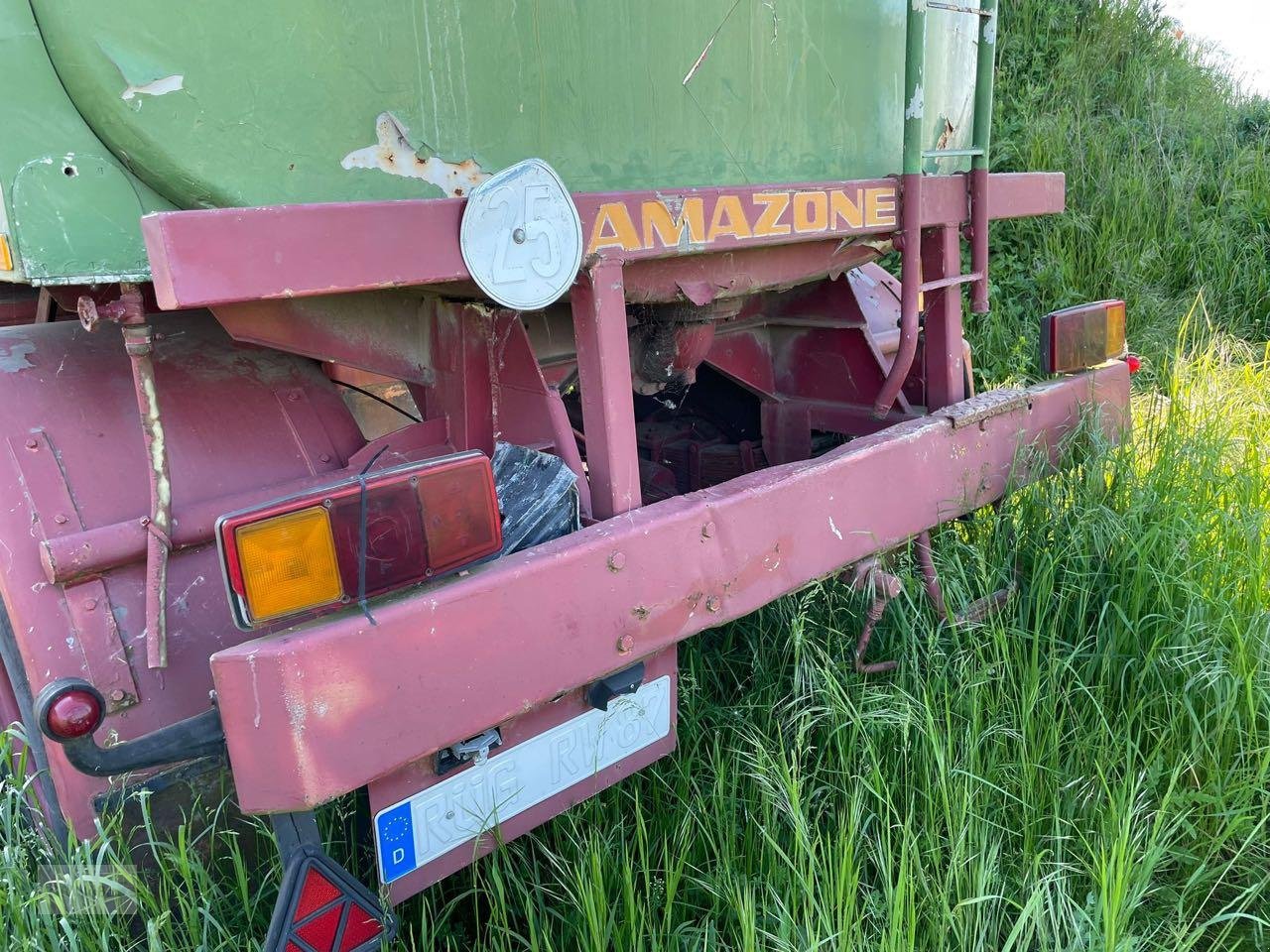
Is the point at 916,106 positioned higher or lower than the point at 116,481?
higher

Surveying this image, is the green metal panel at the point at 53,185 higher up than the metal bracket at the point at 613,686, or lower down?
higher up

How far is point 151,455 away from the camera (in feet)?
4.97

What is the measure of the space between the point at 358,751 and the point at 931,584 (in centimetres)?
149

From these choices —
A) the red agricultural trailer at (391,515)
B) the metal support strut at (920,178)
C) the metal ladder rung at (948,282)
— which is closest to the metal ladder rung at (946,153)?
the metal support strut at (920,178)

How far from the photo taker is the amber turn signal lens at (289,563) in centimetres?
133

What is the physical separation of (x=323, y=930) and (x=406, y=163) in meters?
1.16

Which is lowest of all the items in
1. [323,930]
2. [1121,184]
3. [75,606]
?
[323,930]

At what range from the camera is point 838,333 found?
296 centimetres

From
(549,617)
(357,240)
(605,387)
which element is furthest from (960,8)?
(549,617)

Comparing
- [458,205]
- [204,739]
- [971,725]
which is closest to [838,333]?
[971,725]

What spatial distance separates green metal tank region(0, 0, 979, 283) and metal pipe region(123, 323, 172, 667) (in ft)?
0.51

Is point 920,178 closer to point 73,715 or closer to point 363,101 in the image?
point 363,101

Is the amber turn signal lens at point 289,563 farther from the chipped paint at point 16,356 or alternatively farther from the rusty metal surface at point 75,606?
the chipped paint at point 16,356

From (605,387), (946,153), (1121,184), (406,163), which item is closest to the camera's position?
(406,163)
